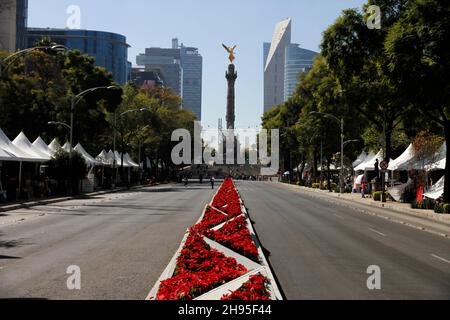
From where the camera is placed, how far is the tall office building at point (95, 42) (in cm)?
16775

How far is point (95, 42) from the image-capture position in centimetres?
17125

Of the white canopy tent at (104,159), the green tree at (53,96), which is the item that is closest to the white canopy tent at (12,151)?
the green tree at (53,96)

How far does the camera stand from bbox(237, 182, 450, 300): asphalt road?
33.5 ft

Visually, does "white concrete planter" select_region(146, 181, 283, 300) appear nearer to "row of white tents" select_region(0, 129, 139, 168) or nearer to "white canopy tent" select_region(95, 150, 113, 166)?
"row of white tents" select_region(0, 129, 139, 168)

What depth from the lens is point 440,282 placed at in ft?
37.0

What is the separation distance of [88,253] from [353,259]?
6.42 meters

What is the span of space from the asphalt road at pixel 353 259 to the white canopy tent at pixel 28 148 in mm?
20978

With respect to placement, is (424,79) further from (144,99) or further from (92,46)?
(92,46)

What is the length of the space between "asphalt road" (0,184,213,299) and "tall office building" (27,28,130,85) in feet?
492

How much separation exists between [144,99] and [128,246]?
232ft

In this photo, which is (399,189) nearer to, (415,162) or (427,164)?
(415,162)

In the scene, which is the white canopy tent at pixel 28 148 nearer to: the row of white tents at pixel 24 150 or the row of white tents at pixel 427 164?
the row of white tents at pixel 24 150

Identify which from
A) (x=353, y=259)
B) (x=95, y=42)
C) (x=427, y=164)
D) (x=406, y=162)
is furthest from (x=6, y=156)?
(x=95, y=42)
